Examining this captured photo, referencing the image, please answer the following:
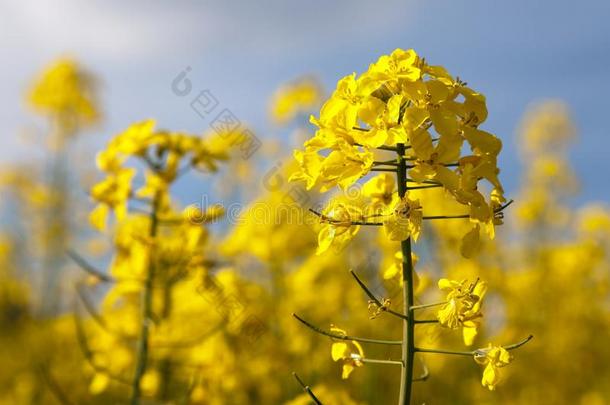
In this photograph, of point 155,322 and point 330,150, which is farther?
point 155,322

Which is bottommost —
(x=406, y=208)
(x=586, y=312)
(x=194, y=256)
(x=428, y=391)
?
(x=428, y=391)

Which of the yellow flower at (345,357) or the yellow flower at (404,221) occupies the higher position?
the yellow flower at (404,221)

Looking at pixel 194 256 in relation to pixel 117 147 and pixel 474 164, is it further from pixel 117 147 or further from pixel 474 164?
pixel 474 164

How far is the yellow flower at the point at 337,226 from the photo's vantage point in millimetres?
1950

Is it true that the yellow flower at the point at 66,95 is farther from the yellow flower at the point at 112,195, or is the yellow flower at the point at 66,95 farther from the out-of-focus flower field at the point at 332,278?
the yellow flower at the point at 112,195

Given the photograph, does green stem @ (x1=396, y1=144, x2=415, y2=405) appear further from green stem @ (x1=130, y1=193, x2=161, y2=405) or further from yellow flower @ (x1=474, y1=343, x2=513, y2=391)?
green stem @ (x1=130, y1=193, x2=161, y2=405)

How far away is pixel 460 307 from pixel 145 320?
194 cm

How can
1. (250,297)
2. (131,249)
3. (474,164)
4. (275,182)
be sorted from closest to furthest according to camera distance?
1. (474,164)
2. (131,249)
3. (250,297)
4. (275,182)

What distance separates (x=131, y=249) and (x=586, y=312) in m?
6.11

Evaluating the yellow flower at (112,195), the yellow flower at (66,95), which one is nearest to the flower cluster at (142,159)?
the yellow flower at (112,195)

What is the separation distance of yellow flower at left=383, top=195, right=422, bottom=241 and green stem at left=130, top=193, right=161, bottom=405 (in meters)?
1.89

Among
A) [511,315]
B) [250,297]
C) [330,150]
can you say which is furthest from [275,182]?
[330,150]

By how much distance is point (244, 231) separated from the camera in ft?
19.7

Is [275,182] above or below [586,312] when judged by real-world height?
above
